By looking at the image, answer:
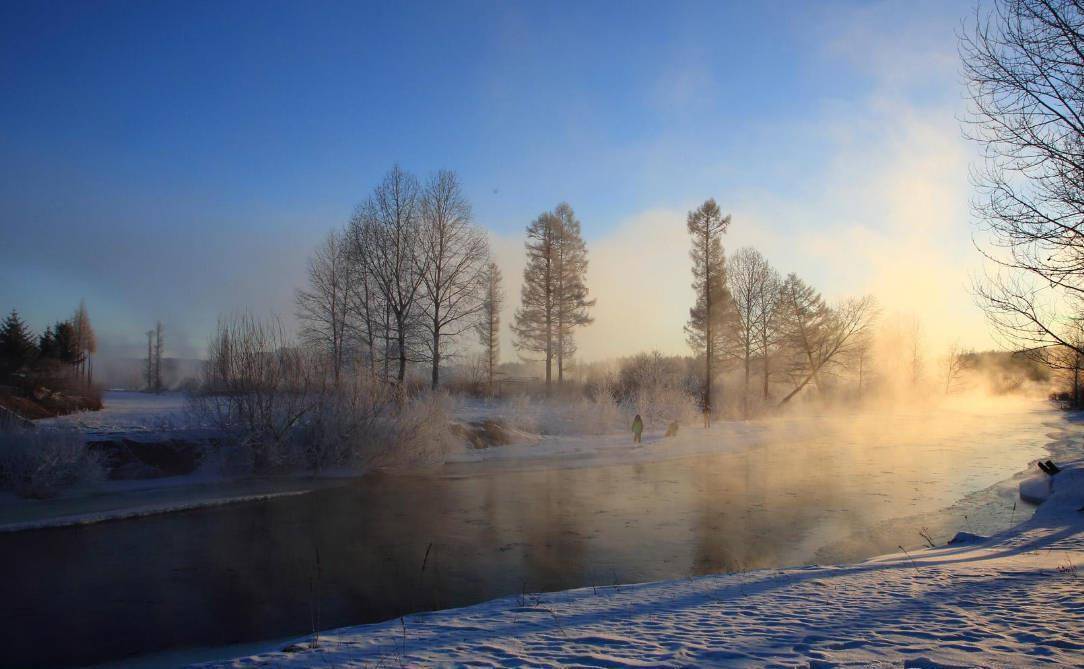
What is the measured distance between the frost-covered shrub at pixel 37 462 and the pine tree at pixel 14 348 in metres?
16.0

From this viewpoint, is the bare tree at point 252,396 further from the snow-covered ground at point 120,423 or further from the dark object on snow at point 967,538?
the dark object on snow at point 967,538

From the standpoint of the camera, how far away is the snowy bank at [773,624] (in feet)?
15.3

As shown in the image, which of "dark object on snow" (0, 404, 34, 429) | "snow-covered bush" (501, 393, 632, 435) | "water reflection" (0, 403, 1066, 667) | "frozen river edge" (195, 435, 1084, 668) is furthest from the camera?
"snow-covered bush" (501, 393, 632, 435)

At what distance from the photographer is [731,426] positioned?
3259cm

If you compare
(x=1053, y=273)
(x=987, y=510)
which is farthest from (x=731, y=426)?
(x=1053, y=273)

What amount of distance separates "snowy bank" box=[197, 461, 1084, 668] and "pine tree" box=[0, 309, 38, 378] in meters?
30.0

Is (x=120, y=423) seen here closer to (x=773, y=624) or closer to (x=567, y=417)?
(x=567, y=417)

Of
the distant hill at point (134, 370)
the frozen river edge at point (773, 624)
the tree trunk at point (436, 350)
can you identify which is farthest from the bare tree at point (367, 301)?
the distant hill at point (134, 370)

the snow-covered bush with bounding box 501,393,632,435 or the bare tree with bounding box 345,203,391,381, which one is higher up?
the bare tree with bounding box 345,203,391,381

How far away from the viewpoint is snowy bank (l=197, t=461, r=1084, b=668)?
4676mm

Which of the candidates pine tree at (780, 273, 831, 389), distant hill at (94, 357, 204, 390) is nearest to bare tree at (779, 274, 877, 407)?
pine tree at (780, 273, 831, 389)

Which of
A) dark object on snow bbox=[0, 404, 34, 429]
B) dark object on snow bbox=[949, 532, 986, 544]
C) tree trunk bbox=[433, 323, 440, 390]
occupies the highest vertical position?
tree trunk bbox=[433, 323, 440, 390]

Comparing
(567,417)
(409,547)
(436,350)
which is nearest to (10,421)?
(409,547)

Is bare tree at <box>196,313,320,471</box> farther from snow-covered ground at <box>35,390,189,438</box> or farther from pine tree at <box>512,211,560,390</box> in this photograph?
pine tree at <box>512,211,560,390</box>
